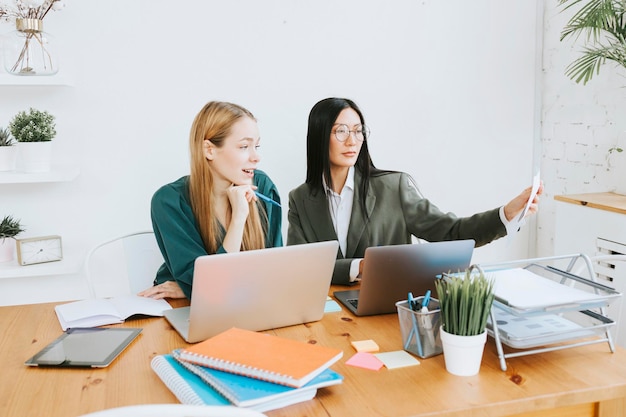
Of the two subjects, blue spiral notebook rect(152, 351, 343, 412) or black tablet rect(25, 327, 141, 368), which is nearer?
blue spiral notebook rect(152, 351, 343, 412)

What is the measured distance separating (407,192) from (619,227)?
2.95 ft

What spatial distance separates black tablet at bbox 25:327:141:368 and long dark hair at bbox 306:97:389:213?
3.42ft

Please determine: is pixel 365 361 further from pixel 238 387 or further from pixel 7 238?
pixel 7 238

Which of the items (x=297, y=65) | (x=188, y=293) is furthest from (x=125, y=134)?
(x=188, y=293)

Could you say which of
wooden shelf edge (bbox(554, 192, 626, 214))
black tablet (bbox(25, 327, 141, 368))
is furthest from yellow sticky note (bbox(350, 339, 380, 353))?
wooden shelf edge (bbox(554, 192, 626, 214))

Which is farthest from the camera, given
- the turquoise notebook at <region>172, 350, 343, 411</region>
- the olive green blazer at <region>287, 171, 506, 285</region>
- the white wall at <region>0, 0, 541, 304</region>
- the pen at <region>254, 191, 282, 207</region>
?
the white wall at <region>0, 0, 541, 304</region>

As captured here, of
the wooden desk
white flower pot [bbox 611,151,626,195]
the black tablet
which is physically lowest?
the wooden desk

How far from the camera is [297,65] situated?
3053mm

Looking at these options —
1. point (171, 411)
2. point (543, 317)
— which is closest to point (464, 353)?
point (543, 317)

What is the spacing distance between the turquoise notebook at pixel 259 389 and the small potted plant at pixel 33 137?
1735 millimetres

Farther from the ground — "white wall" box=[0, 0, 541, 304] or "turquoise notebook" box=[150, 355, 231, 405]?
"white wall" box=[0, 0, 541, 304]

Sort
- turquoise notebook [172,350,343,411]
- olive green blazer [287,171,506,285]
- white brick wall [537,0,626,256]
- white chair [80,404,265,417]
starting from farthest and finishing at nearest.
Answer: white brick wall [537,0,626,256], olive green blazer [287,171,506,285], turquoise notebook [172,350,343,411], white chair [80,404,265,417]

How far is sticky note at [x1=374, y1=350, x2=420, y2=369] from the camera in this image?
4.36ft

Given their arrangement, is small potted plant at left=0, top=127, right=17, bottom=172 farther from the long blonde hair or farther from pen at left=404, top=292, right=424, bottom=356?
pen at left=404, top=292, right=424, bottom=356
